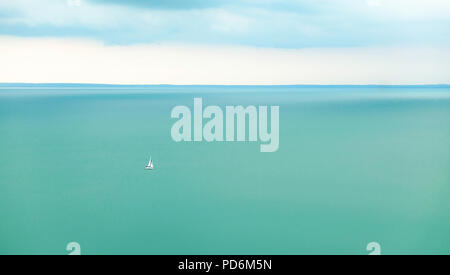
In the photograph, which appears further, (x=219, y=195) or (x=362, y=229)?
(x=219, y=195)

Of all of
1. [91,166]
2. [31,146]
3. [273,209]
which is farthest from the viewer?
[31,146]

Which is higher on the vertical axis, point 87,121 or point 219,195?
point 87,121

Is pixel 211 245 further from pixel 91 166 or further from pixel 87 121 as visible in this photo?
pixel 87 121

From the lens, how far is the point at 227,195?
807 cm

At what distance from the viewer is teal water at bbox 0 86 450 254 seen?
220 inches

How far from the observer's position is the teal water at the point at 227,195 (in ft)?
18.3

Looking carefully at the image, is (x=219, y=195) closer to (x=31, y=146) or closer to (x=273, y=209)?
(x=273, y=209)

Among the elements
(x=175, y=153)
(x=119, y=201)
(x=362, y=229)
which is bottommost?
(x=362, y=229)

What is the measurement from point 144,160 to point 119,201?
4.24m

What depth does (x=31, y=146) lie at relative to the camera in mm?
14336
